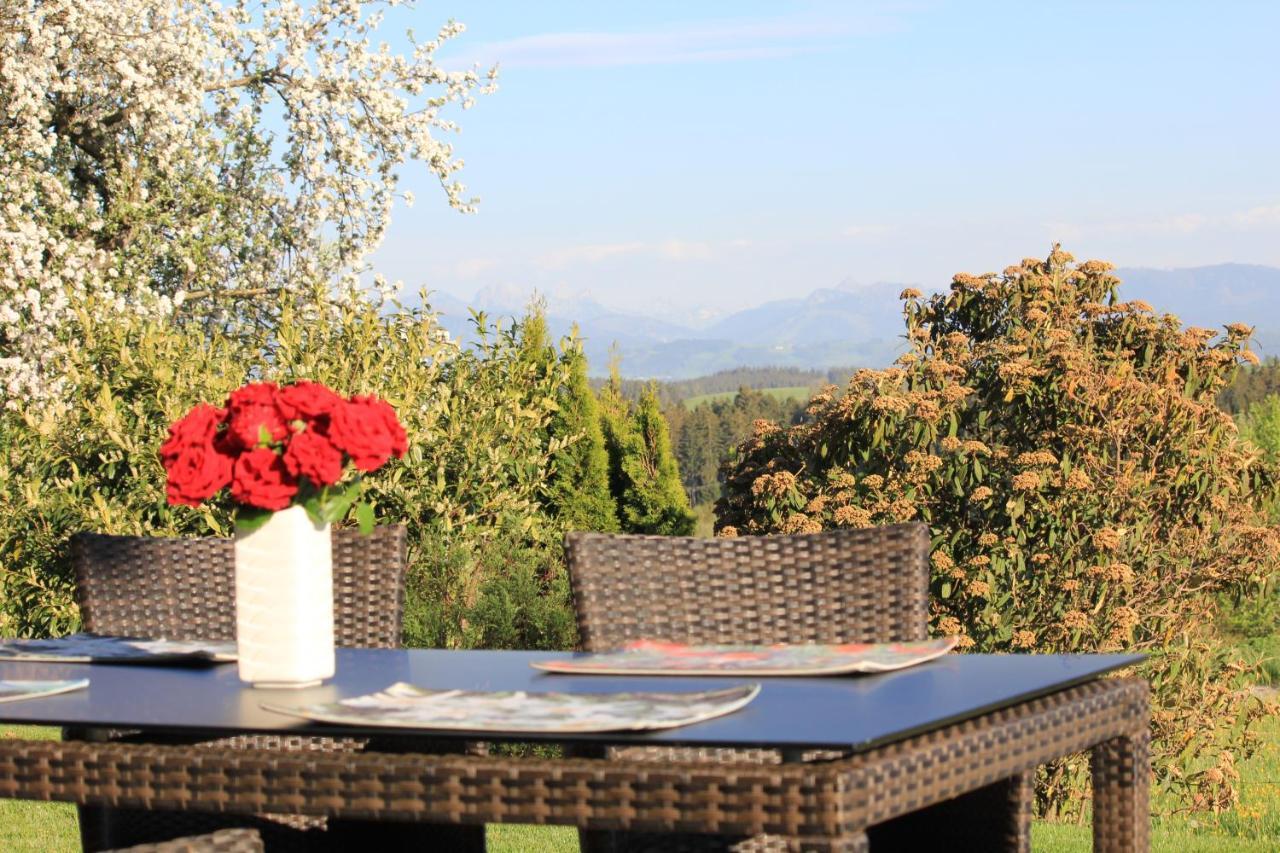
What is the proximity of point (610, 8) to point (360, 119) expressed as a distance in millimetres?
7332

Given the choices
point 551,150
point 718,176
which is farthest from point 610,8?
point 718,176

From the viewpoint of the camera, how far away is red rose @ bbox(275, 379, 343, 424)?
2195mm

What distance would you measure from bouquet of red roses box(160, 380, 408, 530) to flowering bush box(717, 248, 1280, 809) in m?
3.00

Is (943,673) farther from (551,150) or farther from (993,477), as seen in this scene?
(551,150)

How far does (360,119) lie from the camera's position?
10242 millimetres

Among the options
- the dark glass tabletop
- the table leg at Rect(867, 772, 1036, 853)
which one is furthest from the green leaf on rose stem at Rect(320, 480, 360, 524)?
the table leg at Rect(867, 772, 1036, 853)

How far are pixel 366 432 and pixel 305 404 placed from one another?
0.10m

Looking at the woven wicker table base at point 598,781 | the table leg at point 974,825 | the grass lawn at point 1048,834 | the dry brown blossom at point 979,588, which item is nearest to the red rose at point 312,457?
the woven wicker table base at point 598,781

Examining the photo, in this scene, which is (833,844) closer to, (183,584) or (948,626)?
(183,584)

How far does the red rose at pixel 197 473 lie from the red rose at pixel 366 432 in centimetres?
17

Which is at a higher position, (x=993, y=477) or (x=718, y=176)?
(x=718, y=176)

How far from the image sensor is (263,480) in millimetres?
2172

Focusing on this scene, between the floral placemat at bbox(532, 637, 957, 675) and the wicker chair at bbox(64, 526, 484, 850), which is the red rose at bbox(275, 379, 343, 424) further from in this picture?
the wicker chair at bbox(64, 526, 484, 850)

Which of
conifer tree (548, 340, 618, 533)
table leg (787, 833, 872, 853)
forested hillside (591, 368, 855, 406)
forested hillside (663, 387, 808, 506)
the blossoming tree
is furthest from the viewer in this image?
forested hillside (591, 368, 855, 406)
